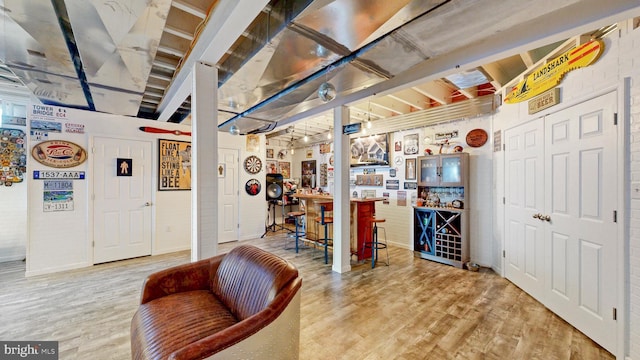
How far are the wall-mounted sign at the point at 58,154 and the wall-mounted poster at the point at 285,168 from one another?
4914 mm

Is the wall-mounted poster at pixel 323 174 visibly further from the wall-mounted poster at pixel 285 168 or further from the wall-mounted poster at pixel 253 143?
the wall-mounted poster at pixel 253 143

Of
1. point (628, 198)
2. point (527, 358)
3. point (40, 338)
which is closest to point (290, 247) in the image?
point (40, 338)

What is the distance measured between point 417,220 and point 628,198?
9.29 ft

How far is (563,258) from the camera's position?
2.55 metres

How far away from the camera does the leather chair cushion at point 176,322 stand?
1363 mm

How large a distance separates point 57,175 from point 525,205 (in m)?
6.97

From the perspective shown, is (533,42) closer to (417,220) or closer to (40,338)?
(417,220)

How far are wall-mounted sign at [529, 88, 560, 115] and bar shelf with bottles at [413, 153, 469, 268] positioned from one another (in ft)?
4.00

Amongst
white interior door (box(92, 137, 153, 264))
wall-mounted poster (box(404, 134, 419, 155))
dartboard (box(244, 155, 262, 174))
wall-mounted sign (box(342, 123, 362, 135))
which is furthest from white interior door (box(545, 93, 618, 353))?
white interior door (box(92, 137, 153, 264))

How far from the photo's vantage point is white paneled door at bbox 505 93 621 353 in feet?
6.83

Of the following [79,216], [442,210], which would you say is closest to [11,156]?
[79,216]

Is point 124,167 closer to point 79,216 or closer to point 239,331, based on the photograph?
point 79,216

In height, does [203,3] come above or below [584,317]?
above

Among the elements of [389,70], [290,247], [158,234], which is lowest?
[290,247]
